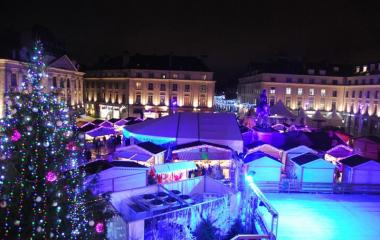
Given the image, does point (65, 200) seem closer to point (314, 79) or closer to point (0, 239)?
point (0, 239)

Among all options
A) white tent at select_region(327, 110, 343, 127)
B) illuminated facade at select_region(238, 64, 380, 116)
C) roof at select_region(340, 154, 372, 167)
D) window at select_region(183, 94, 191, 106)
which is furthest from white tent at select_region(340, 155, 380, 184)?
illuminated facade at select_region(238, 64, 380, 116)

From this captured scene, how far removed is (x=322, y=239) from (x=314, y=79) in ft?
141

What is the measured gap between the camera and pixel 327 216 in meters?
10.3

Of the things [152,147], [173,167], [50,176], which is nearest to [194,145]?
[152,147]

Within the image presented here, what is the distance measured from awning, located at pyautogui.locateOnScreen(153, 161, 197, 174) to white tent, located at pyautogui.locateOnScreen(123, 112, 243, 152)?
3.12 meters

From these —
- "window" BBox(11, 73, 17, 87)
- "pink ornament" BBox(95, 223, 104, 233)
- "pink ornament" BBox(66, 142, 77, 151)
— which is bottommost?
"pink ornament" BBox(95, 223, 104, 233)

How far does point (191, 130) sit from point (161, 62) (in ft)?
97.1

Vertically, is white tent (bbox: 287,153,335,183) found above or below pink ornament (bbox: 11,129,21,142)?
below

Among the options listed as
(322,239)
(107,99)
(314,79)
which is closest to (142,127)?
(322,239)

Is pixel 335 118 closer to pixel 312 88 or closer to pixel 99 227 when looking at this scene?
pixel 312 88

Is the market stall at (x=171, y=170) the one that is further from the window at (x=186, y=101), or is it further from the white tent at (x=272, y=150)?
the window at (x=186, y=101)

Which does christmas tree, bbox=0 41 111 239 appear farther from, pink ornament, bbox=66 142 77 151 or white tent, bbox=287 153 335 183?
white tent, bbox=287 153 335 183

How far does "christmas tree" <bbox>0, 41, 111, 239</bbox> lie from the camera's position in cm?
560

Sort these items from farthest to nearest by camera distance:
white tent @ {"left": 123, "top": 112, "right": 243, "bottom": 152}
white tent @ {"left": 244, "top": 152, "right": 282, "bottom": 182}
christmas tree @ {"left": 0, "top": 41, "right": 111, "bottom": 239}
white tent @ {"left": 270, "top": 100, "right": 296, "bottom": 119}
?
white tent @ {"left": 270, "top": 100, "right": 296, "bottom": 119}
white tent @ {"left": 123, "top": 112, "right": 243, "bottom": 152}
white tent @ {"left": 244, "top": 152, "right": 282, "bottom": 182}
christmas tree @ {"left": 0, "top": 41, "right": 111, "bottom": 239}
